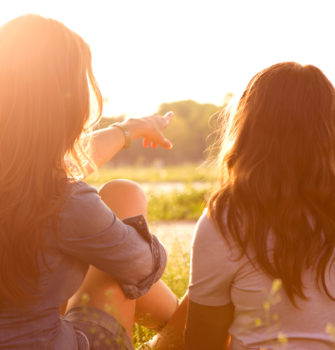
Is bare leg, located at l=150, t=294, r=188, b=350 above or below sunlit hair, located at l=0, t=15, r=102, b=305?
below

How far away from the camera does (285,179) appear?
166 cm

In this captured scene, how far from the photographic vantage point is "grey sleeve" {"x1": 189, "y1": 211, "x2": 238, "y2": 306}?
165 cm

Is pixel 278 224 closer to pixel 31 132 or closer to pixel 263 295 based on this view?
pixel 263 295

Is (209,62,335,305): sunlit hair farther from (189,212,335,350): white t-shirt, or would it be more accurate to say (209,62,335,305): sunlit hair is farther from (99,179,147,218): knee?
(99,179,147,218): knee

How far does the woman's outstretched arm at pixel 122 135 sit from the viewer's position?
2396 millimetres

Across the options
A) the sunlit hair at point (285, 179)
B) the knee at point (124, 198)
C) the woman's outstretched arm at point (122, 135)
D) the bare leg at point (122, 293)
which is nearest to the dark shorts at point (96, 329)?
the bare leg at point (122, 293)

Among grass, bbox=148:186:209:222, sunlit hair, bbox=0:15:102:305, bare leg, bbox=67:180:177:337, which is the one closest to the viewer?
sunlit hair, bbox=0:15:102:305

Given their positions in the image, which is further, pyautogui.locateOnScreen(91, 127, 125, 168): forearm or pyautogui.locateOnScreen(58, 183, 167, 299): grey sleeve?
pyautogui.locateOnScreen(91, 127, 125, 168): forearm

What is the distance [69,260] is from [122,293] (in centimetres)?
33

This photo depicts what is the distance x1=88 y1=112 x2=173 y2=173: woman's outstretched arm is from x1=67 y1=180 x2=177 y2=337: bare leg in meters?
0.18

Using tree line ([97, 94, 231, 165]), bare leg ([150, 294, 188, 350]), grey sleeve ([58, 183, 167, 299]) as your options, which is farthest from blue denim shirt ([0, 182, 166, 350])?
tree line ([97, 94, 231, 165])

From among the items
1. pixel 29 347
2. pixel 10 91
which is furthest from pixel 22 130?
pixel 29 347

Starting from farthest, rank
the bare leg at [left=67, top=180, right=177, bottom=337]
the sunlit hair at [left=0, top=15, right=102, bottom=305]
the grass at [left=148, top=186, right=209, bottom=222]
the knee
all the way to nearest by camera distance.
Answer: the grass at [left=148, top=186, right=209, bottom=222] < the knee < the bare leg at [left=67, top=180, right=177, bottom=337] < the sunlit hair at [left=0, top=15, right=102, bottom=305]

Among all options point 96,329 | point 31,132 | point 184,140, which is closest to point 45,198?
point 31,132
